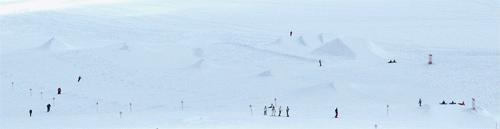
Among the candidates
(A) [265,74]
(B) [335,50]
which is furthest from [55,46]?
(B) [335,50]

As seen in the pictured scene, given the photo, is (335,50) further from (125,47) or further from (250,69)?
(125,47)

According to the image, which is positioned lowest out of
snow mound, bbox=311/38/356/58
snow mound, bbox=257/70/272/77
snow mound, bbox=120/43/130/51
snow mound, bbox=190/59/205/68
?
snow mound, bbox=257/70/272/77

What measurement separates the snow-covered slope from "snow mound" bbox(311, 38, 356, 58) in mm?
74

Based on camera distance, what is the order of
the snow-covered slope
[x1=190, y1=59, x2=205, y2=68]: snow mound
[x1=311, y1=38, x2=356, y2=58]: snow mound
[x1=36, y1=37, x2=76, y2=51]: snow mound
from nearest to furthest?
the snow-covered slope, [x1=190, y1=59, x2=205, y2=68]: snow mound, [x1=311, y1=38, x2=356, y2=58]: snow mound, [x1=36, y1=37, x2=76, y2=51]: snow mound

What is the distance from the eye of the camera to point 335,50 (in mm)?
38875

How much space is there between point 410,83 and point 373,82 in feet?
4.60

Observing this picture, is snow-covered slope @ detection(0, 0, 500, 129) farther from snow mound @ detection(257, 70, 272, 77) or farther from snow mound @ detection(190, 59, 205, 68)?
snow mound @ detection(257, 70, 272, 77)

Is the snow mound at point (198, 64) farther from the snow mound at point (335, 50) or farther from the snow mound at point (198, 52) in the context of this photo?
the snow mound at point (335, 50)

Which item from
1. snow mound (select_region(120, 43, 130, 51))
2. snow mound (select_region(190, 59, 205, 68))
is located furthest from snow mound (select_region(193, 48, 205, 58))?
snow mound (select_region(120, 43, 130, 51))

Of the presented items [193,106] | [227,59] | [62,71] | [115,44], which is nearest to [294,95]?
[193,106]

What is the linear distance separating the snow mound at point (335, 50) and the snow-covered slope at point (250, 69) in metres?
0.07

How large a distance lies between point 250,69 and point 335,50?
4811 mm

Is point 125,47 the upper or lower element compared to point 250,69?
upper

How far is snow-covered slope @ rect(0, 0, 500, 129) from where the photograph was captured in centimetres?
2712
